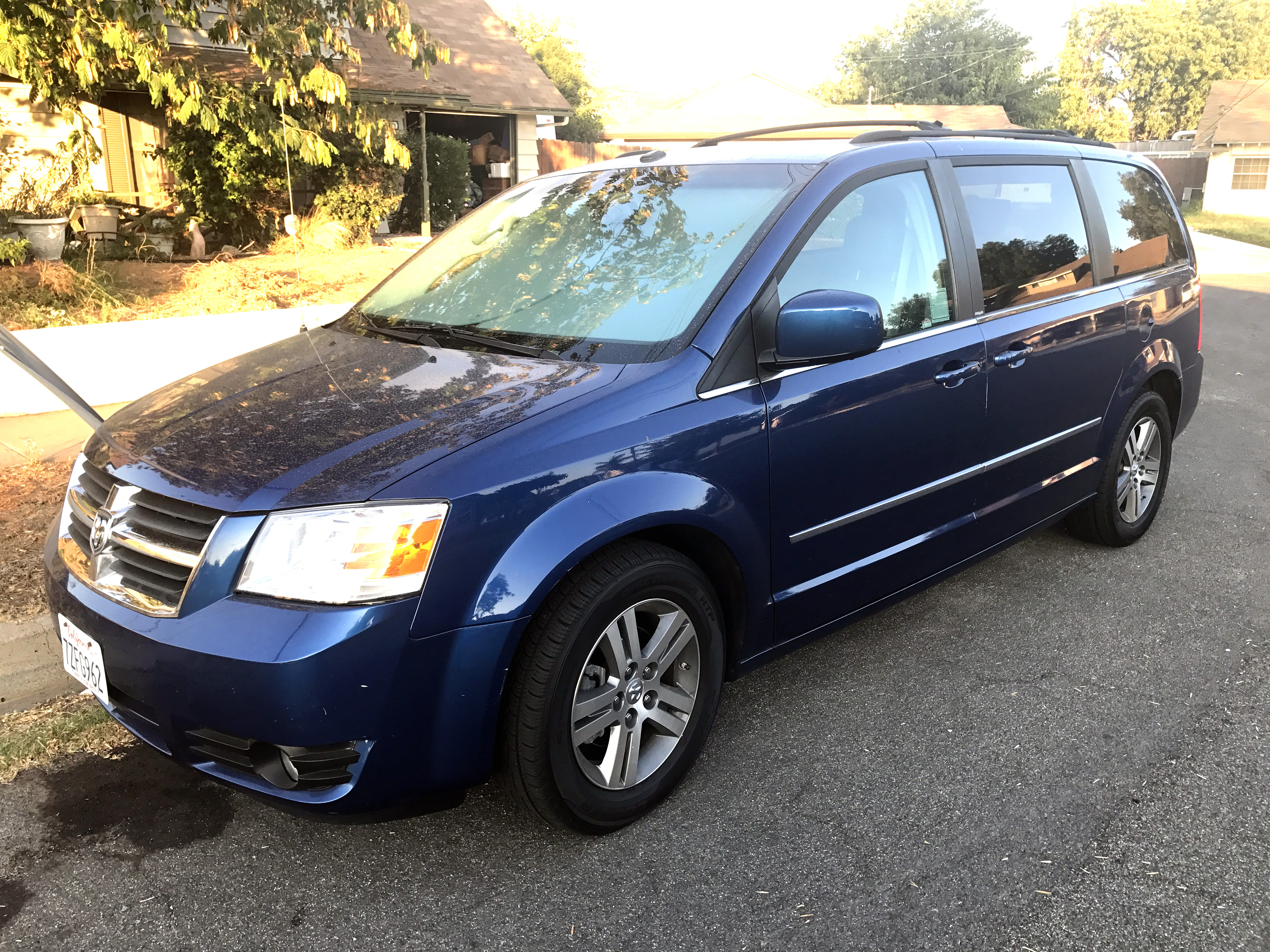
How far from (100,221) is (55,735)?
433 inches

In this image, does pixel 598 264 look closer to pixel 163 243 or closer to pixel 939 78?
pixel 163 243

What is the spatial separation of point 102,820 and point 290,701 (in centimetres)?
110

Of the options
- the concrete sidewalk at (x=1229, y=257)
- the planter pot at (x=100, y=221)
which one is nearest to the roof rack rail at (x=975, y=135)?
the planter pot at (x=100, y=221)

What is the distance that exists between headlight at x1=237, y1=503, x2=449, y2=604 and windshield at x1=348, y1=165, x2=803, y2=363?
84 centimetres

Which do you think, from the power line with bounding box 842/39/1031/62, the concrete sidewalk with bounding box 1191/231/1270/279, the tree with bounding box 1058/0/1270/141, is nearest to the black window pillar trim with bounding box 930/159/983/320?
the concrete sidewalk with bounding box 1191/231/1270/279

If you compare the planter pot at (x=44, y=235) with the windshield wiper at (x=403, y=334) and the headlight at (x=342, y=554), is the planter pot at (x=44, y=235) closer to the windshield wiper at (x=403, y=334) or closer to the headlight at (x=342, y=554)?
the windshield wiper at (x=403, y=334)

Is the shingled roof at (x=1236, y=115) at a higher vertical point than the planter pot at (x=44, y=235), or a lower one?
higher

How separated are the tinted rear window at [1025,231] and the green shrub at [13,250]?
8.77 meters

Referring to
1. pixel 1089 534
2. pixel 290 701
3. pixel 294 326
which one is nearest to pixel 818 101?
pixel 294 326

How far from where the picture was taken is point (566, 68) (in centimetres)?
5225

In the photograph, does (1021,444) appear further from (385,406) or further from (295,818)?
(295,818)

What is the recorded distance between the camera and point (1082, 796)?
9.84 feet

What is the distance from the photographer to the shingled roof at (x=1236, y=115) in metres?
43.0

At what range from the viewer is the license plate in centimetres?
257
